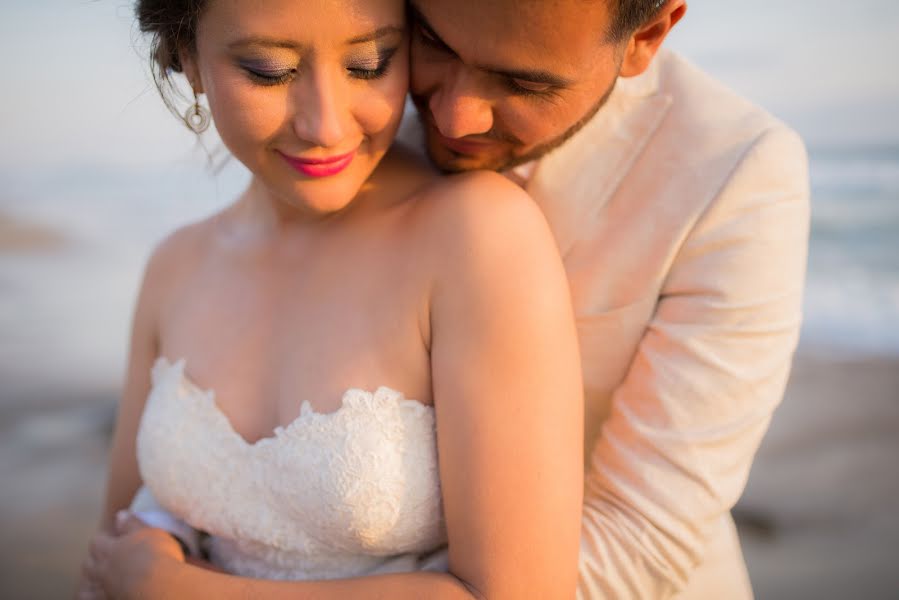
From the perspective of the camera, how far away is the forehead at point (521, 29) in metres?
1.48

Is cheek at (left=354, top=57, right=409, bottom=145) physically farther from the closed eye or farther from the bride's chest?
the bride's chest

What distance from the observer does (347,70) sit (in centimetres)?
149

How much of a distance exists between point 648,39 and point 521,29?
35 cm

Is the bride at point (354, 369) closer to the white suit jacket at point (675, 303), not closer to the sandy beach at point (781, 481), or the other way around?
the white suit jacket at point (675, 303)

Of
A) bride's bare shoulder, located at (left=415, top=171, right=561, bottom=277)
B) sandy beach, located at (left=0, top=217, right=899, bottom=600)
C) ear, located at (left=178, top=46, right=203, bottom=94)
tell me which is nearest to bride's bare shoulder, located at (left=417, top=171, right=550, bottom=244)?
bride's bare shoulder, located at (left=415, top=171, right=561, bottom=277)

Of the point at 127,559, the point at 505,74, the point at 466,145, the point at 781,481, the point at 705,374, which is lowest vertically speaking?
the point at 781,481

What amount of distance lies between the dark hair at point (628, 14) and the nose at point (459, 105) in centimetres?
27

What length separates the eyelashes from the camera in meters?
1.48

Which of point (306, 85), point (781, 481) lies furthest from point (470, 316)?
point (781, 481)

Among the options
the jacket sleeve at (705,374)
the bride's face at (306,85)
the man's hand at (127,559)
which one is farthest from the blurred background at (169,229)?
the jacket sleeve at (705,374)

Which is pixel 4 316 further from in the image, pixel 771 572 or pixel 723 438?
pixel 723 438

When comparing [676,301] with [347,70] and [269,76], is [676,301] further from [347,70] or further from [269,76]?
[269,76]

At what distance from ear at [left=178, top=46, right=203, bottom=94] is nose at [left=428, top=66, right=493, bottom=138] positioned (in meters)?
0.45

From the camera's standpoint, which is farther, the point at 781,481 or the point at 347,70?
the point at 781,481
